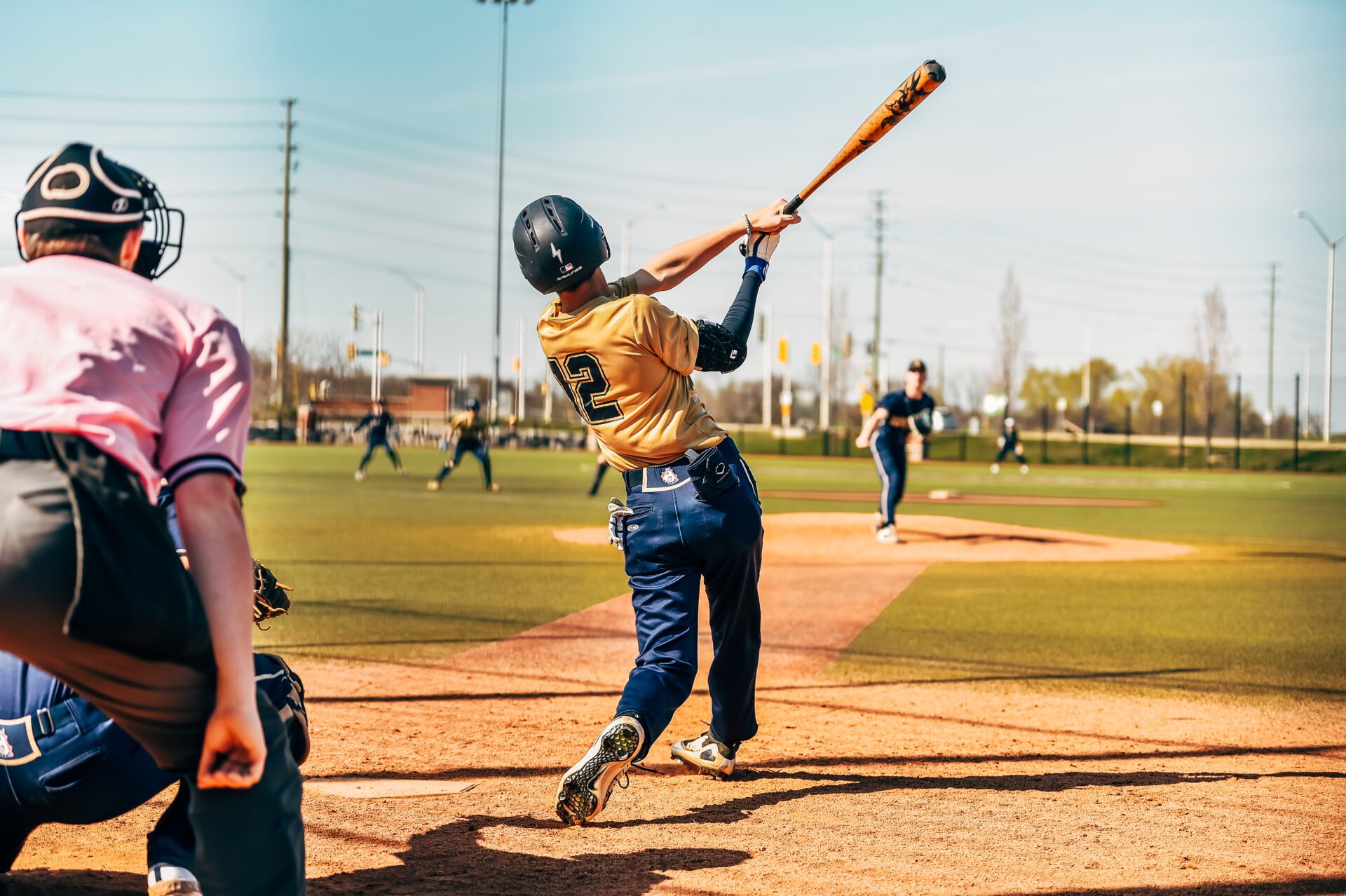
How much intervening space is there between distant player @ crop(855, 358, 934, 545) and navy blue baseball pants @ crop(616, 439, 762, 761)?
1032 cm

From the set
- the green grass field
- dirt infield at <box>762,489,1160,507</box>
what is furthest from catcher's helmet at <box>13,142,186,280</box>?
dirt infield at <box>762,489,1160,507</box>

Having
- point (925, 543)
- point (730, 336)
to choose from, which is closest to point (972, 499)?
point (925, 543)

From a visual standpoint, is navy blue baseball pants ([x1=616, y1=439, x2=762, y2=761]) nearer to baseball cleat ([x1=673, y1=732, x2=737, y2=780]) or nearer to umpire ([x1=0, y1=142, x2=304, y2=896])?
baseball cleat ([x1=673, y1=732, x2=737, y2=780])

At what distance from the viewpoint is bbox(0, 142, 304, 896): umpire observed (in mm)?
2156

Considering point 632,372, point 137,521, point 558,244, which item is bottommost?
point 137,521

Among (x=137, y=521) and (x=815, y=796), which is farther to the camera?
(x=815, y=796)

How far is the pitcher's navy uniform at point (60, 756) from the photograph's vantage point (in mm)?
2824

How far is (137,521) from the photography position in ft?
7.20

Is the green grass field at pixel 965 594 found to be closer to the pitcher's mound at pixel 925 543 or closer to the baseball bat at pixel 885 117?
the pitcher's mound at pixel 925 543

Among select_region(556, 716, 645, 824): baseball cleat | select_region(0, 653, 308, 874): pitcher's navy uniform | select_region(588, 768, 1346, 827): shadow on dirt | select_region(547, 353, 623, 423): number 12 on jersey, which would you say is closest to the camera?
select_region(0, 653, 308, 874): pitcher's navy uniform

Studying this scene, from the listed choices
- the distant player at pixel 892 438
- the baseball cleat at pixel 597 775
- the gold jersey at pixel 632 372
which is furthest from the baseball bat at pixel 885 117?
the distant player at pixel 892 438

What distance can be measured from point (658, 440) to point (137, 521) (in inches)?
98.8

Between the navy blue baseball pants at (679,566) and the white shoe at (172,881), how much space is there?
170 cm

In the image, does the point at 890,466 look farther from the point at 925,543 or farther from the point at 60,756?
the point at 60,756
